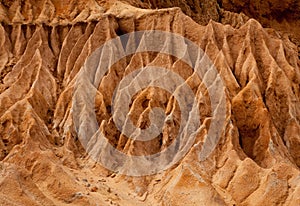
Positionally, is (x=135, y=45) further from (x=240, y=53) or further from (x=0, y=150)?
(x=0, y=150)

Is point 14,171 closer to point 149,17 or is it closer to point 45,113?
point 45,113

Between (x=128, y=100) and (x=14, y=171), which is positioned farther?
(x=128, y=100)

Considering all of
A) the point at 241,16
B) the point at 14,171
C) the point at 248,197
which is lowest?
the point at 241,16

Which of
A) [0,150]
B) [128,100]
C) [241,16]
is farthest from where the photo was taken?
[241,16]

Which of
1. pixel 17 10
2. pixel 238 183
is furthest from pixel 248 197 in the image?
pixel 17 10

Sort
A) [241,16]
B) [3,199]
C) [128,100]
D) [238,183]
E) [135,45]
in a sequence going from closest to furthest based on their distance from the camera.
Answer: [3,199]
[238,183]
[128,100]
[135,45]
[241,16]

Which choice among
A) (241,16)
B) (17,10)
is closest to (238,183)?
(17,10)

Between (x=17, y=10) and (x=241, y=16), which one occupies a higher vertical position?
(x=17, y=10)
